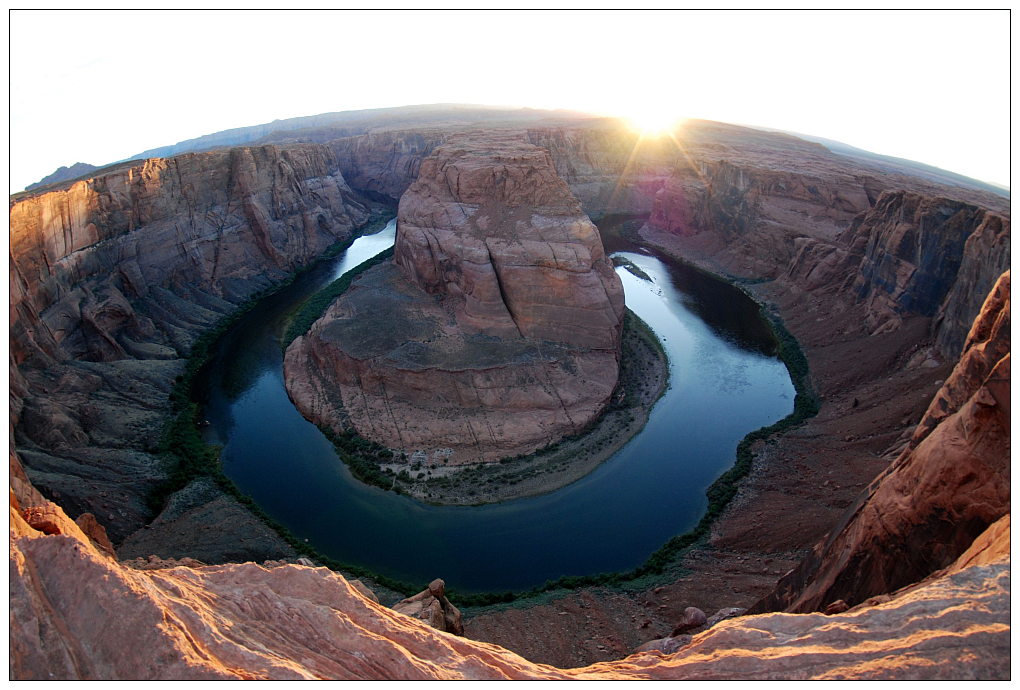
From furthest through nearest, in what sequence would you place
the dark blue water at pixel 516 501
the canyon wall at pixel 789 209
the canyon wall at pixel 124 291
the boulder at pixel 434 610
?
the canyon wall at pixel 789 209, the canyon wall at pixel 124 291, the dark blue water at pixel 516 501, the boulder at pixel 434 610

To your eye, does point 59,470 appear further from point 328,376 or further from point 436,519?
point 436,519

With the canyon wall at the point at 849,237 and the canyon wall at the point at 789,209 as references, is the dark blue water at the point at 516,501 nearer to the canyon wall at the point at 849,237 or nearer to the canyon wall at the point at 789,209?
the canyon wall at the point at 849,237

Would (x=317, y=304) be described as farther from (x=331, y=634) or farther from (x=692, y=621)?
(x=331, y=634)

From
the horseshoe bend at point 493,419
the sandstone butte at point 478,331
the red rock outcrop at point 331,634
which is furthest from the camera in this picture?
the sandstone butte at point 478,331

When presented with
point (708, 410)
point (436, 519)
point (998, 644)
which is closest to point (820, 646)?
point (998, 644)

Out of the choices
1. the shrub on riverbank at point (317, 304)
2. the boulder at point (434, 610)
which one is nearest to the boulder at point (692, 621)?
the boulder at point (434, 610)

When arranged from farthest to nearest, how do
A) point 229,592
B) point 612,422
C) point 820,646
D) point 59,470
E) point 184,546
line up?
1. point 612,422
2. point 59,470
3. point 184,546
4. point 229,592
5. point 820,646

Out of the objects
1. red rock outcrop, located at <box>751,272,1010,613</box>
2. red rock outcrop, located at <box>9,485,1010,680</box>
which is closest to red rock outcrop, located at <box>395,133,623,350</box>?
red rock outcrop, located at <box>751,272,1010,613</box>

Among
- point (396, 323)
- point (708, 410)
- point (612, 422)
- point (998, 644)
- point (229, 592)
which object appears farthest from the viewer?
point (396, 323)

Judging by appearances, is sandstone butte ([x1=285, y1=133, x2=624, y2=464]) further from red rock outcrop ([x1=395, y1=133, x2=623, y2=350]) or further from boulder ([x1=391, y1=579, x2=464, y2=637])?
boulder ([x1=391, y1=579, x2=464, y2=637])
